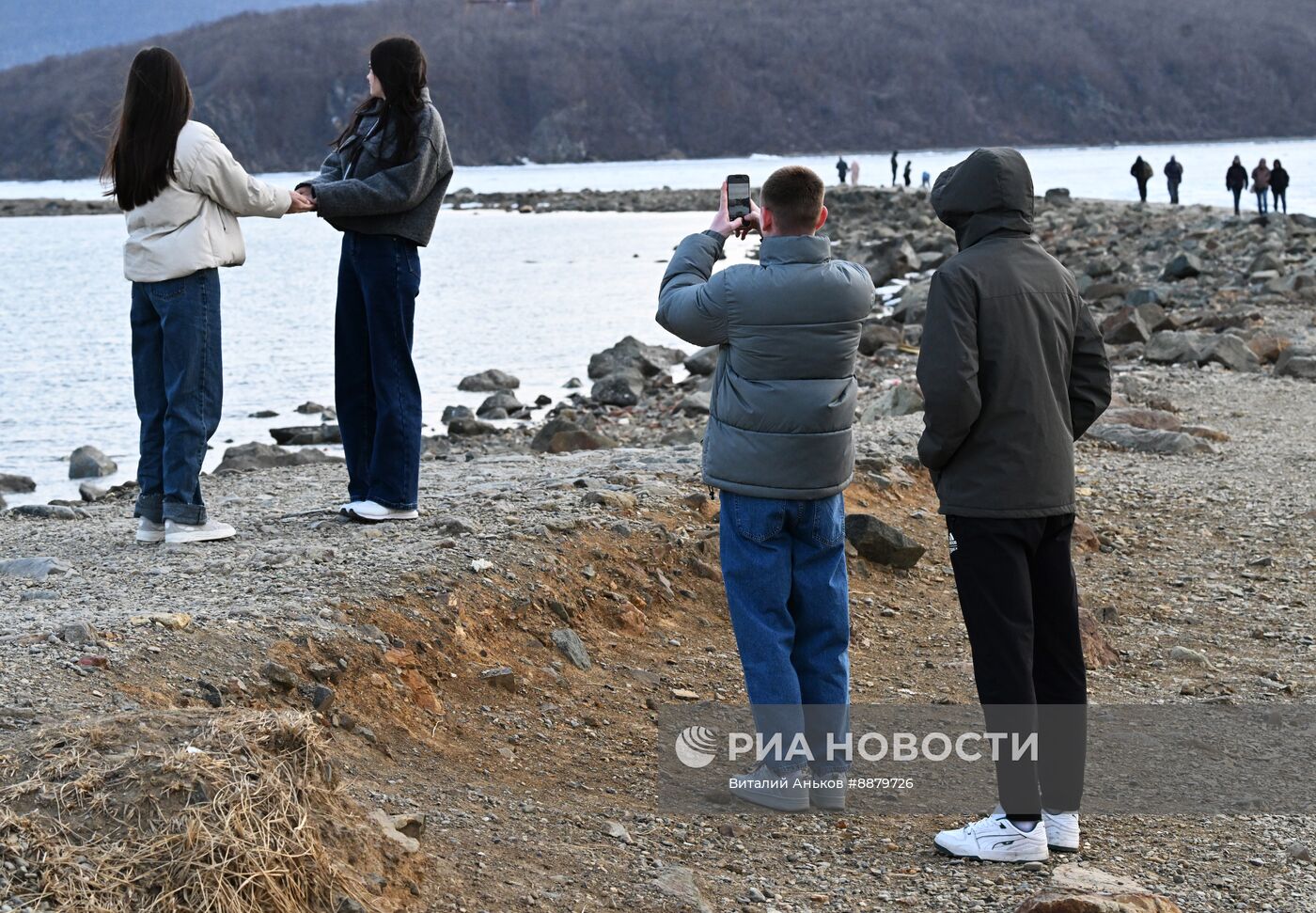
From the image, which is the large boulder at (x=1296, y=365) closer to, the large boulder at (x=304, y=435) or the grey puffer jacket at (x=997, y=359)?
the large boulder at (x=304, y=435)

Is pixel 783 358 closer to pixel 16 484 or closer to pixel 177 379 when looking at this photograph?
pixel 177 379

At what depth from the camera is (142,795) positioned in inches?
117

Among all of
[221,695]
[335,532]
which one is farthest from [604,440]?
[221,695]

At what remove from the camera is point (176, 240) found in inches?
213

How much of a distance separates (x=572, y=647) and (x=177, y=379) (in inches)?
72.9

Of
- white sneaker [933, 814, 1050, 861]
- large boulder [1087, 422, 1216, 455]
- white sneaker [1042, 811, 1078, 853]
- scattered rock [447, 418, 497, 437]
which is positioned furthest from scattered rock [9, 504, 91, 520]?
large boulder [1087, 422, 1216, 455]

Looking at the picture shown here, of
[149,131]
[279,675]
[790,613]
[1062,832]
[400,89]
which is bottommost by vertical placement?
[1062,832]

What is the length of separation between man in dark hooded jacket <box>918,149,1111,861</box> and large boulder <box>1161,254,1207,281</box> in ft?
61.2

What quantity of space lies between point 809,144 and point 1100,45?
37.7 meters

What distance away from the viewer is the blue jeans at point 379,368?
5.71 meters

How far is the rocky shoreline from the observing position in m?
3.26

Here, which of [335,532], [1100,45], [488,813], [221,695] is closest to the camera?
[488,813]

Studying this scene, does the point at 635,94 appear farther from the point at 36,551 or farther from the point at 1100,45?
the point at 36,551

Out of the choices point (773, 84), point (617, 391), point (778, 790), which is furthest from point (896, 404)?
point (773, 84)
